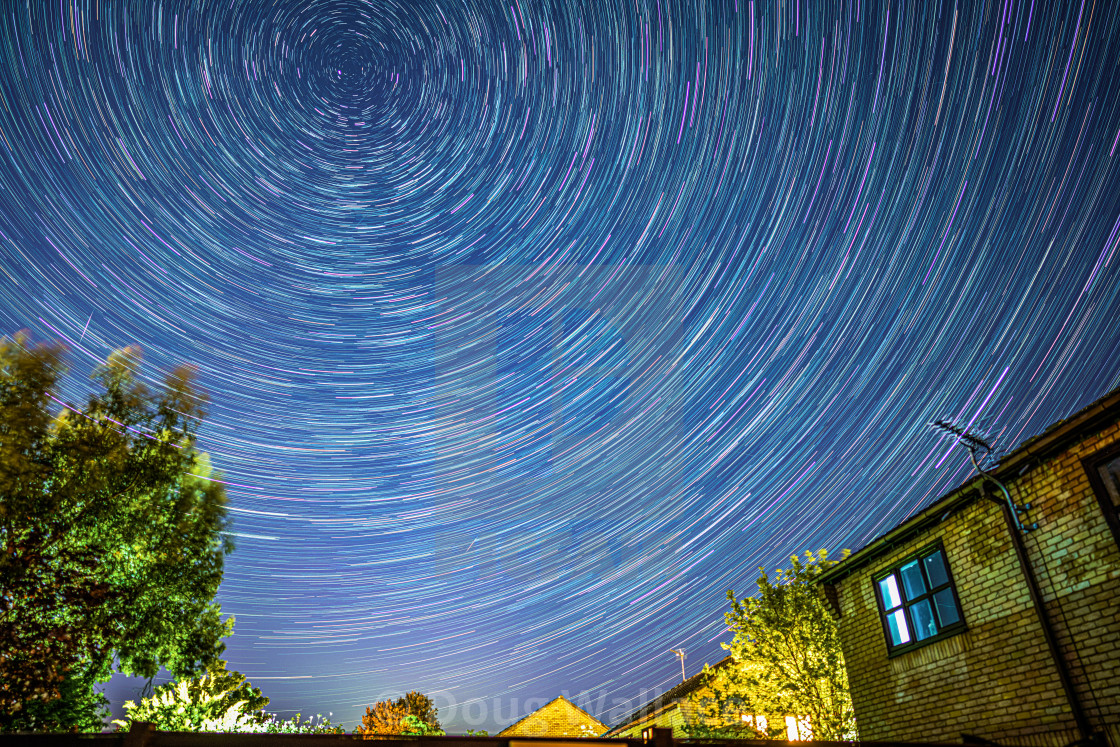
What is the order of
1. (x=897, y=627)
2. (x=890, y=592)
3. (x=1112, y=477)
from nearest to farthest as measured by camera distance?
(x=1112, y=477)
(x=897, y=627)
(x=890, y=592)

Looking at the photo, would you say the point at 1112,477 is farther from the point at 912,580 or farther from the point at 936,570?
the point at 912,580

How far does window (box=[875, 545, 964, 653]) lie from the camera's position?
1159 cm

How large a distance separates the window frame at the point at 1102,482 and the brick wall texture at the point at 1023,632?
0.08 meters

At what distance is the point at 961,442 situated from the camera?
11359mm

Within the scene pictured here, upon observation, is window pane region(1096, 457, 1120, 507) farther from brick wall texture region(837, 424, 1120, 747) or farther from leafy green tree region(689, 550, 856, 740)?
leafy green tree region(689, 550, 856, 740)

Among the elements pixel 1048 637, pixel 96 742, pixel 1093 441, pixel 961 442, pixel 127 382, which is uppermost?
pixel 127 382

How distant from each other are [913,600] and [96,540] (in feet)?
74.9

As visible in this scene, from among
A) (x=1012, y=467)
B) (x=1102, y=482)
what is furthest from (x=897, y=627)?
(x=1102, y=482)

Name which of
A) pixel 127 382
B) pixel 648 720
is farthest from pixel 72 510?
pixel 648 720

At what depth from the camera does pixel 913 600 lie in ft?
41.1

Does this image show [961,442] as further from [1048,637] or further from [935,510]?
[1048,637]

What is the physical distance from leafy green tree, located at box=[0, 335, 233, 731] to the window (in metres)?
21.1

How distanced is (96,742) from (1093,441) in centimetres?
1263

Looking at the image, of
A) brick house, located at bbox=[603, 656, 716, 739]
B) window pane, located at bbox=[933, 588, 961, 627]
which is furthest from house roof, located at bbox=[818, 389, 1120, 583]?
brick house, located at bbox=[603, 656, 716, 739]
